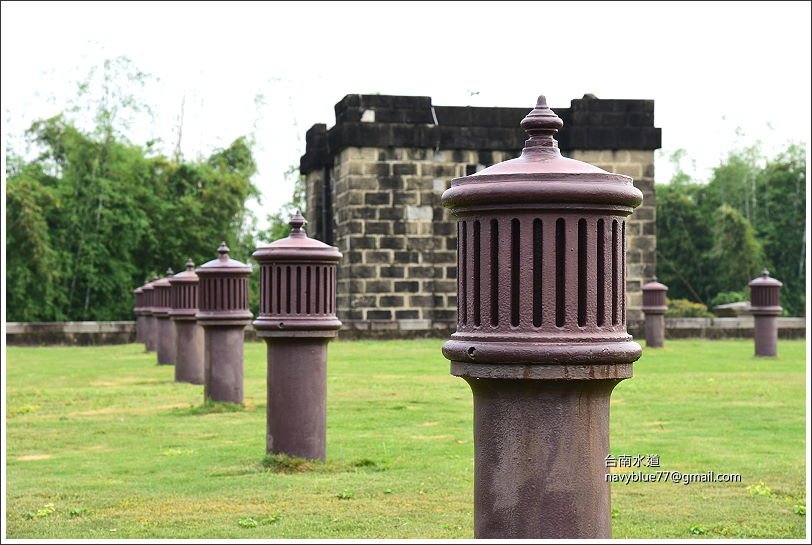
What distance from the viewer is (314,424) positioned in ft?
30.3

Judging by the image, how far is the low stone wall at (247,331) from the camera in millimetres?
27812

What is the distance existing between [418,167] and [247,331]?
194 inches

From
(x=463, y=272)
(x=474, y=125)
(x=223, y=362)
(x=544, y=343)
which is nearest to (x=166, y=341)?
(x=223, y=362)

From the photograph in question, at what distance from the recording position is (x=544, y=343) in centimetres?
424

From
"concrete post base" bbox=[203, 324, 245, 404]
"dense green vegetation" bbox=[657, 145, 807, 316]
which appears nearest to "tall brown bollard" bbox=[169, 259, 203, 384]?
"concrete post base" bbox=[203, 324, 245, 404]

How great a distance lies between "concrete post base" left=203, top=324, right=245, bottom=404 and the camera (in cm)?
1273

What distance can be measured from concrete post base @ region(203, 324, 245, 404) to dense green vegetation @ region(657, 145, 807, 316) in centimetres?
4070

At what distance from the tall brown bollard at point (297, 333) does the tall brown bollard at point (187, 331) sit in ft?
23.7

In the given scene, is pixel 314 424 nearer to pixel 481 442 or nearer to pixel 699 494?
pixel 699 494

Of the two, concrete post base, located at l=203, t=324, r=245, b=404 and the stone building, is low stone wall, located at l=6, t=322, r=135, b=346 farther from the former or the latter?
concrete post base, located at l=203, t=324, r=245, b=404

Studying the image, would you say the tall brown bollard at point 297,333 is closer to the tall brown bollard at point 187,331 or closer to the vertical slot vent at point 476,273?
the vertical slot vent at point 476,273

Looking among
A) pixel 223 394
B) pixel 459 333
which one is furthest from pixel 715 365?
pixel 459 333

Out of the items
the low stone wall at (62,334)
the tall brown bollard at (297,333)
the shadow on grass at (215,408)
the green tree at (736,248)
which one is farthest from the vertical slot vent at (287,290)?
the green tree at (736,248)

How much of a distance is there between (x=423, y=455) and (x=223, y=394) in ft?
11.6
